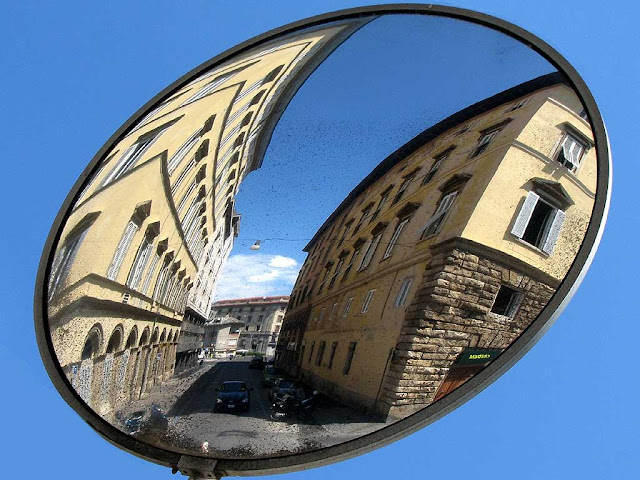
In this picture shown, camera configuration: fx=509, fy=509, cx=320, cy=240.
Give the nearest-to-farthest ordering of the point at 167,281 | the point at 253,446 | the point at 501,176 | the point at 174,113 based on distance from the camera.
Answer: the point at 501,176
the point at 253,446
the point at 167,281
the point at 174,113

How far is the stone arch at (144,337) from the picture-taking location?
2629 mm

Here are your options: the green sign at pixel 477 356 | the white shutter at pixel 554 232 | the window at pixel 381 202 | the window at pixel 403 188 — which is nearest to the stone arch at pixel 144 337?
the window at pixel 381 202

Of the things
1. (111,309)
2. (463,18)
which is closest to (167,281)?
(111,309)

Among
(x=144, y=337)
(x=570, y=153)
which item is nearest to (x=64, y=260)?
(x=144, y=337)

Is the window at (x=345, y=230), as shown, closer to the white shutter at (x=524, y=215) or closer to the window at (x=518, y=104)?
the white shutter at (x=524, y=215)

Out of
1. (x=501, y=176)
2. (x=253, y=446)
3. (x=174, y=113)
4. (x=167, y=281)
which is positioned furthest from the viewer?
(x=174, y=113)

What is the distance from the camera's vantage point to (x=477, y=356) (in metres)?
2.21

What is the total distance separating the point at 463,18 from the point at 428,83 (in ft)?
1.34

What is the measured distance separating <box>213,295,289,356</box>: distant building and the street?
0.10 metres

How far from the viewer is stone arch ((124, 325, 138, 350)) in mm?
2615

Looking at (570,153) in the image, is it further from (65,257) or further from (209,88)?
(65,257)

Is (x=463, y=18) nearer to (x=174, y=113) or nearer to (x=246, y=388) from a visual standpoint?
(x=174, y=113)

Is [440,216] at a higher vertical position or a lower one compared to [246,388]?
higher

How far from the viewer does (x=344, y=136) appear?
281cm
